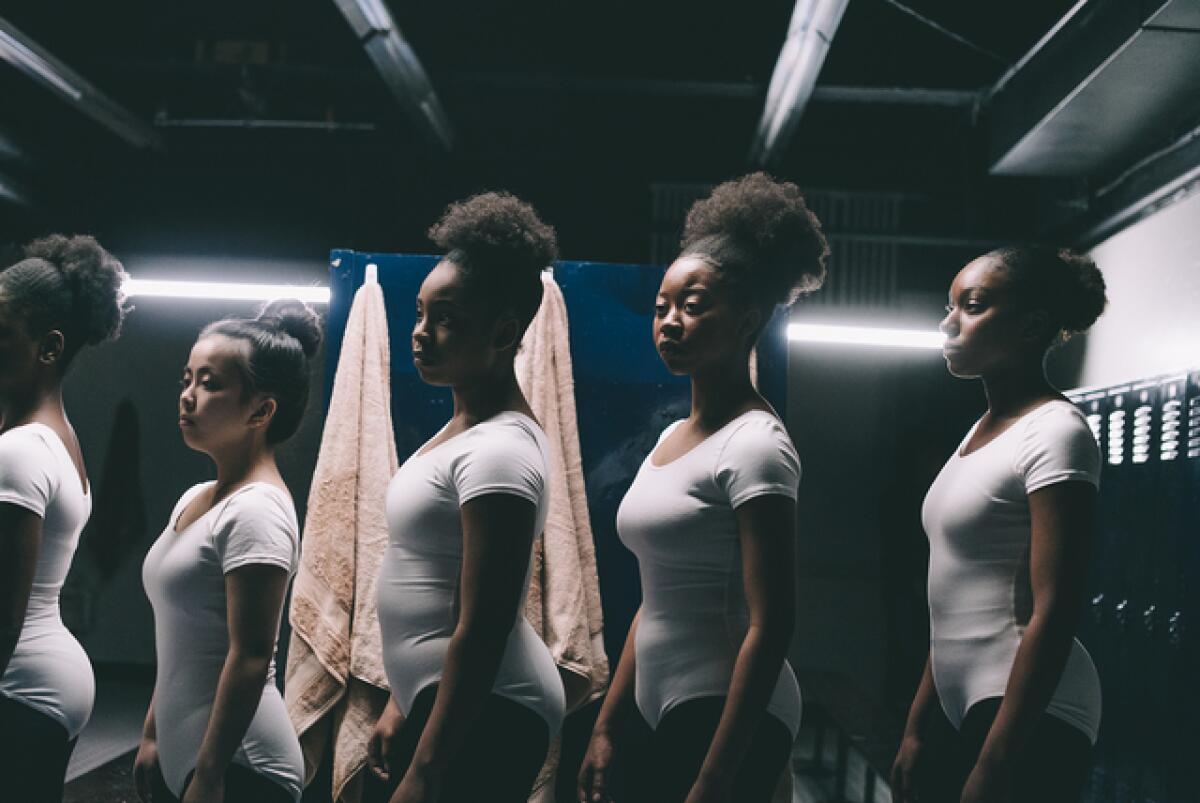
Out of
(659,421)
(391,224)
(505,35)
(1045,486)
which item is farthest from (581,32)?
(1045,486)

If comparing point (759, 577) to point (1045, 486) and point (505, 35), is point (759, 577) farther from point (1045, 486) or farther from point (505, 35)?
point (505, 35)

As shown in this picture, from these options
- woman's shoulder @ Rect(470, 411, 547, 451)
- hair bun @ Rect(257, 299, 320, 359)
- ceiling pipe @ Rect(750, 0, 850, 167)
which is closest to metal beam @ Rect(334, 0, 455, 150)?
ceiling pipe @ Rect(750, 0, 850, 167)

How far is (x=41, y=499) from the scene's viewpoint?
1.78 m

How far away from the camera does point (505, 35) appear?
19.0 ft

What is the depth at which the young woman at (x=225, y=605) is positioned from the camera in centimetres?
158

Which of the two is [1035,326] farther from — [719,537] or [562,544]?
[562,544]

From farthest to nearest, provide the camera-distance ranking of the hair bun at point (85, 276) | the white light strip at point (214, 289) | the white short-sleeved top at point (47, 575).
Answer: the white light strip at point (214, 289)
the hair bun at point (85, 276)
the white short-sleeved top at point (47, 575)

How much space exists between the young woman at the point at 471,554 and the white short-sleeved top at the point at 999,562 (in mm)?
614

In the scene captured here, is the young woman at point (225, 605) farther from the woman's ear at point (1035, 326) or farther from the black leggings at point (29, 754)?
the woman's ear at point (1035, 326)

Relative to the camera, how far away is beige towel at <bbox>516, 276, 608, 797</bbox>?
2.27 m

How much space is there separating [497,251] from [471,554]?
0.48 metres

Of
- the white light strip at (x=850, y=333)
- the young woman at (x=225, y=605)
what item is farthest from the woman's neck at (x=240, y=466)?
the white light strip at (x=850, y=333)

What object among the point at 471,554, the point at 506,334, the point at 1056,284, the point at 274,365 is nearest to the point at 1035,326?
the point at 1056,284

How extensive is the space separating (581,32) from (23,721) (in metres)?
4.77
